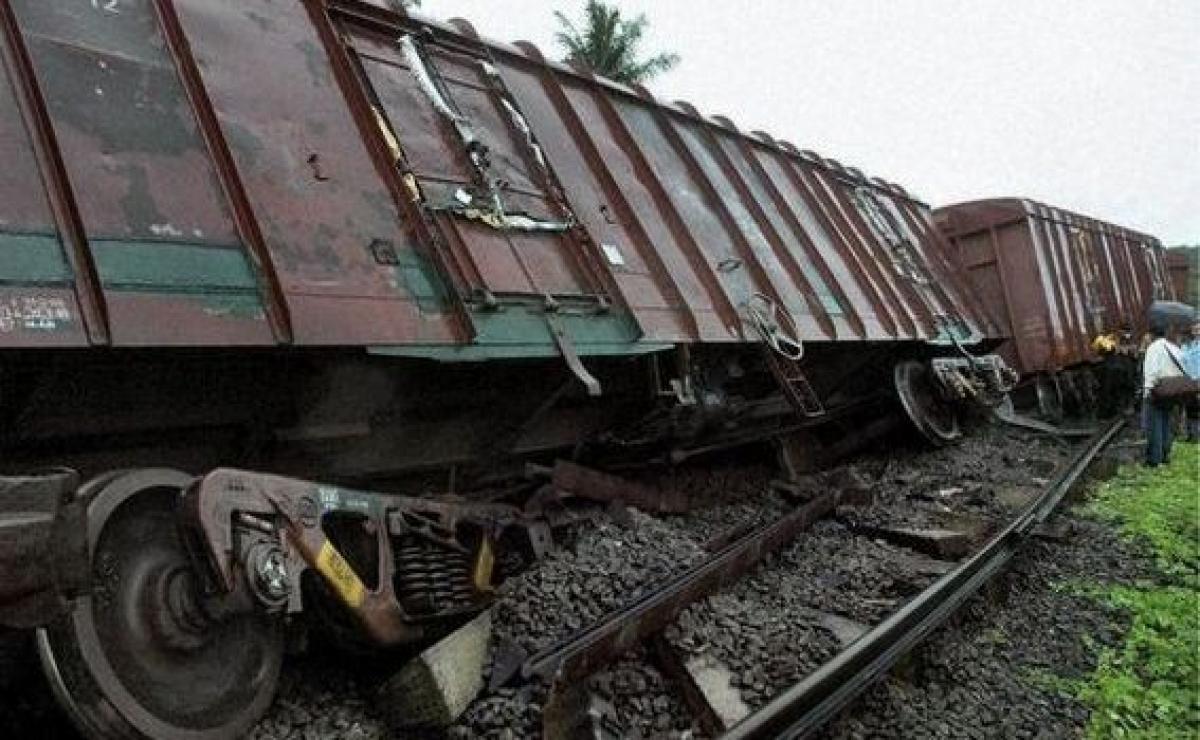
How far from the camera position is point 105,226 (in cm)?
285

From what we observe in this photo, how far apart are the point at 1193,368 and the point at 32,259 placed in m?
12.6

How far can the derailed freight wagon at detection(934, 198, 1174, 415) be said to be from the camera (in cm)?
1319

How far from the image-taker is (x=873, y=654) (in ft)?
14.1

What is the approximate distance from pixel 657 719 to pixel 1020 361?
11.5 m

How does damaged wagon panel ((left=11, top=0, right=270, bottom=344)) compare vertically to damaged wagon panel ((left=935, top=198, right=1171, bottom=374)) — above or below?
above

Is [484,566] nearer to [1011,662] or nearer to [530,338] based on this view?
[530,338]

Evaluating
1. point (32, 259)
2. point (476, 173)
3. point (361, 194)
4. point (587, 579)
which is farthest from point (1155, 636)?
point (32, 259)

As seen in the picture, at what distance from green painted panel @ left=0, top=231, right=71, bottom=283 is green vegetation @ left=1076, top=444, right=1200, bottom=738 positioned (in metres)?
4.35

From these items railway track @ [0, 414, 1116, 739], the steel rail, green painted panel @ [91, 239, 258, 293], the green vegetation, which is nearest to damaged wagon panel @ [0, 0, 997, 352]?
green painted panel @ [91, 239, 258, 293]

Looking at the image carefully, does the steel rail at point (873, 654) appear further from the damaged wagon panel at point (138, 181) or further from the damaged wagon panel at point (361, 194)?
the damaged wagon panel at point (138, 181)

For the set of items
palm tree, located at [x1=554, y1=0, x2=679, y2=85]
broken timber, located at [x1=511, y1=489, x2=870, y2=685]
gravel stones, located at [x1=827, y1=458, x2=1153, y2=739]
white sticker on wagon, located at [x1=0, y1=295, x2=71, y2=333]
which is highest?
palm tree, located at [x1=554, y1=0, x2=679, y2=85]

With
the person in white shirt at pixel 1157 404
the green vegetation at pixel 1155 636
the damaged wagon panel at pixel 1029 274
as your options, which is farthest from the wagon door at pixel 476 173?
the damaged wagon panel at pixel 1029 274

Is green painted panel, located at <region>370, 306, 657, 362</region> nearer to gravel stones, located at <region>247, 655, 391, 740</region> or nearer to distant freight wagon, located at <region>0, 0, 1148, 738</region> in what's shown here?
distant freight wagon, located at <region>0, 0, 1148, 738</region>

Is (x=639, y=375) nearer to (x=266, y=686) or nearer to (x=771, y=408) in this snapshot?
(x=771, y=408)
